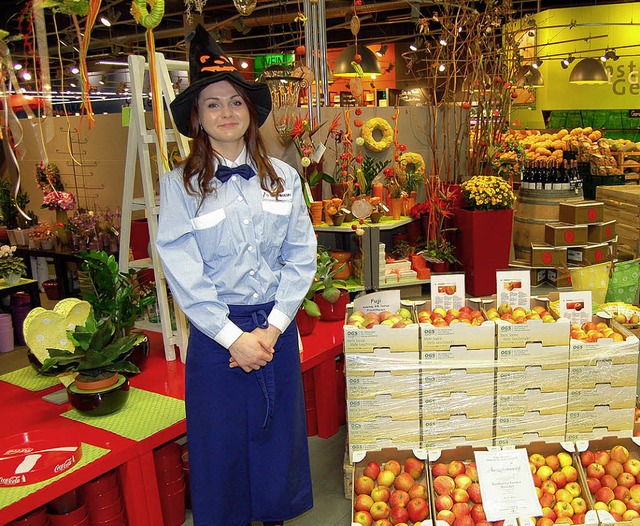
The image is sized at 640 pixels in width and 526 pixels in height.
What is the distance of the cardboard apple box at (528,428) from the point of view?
8.78 feet

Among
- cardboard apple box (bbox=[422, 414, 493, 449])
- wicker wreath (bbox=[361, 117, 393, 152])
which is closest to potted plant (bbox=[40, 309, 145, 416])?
cardboard apple box (bbox=[422, 414, 493, 449])

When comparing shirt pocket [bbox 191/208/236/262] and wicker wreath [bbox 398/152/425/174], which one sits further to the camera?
wicker wreath [bbox 398/152/425/174]

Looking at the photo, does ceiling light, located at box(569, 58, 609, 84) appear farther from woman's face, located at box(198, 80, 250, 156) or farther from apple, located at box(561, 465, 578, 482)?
woman's face, located at box(198, 80, 250, 156)

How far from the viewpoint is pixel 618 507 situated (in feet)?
7.52

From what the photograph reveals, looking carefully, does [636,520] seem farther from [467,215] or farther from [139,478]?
[467,215]

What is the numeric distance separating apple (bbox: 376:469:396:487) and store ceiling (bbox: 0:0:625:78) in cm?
538

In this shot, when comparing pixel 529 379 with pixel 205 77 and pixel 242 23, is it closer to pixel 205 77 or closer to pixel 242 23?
pixel 205 77

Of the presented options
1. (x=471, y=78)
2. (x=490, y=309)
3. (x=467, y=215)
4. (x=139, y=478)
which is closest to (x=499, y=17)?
(x=471, y=78)

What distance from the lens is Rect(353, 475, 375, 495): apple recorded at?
97.9 inches

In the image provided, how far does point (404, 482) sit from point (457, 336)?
60 cm

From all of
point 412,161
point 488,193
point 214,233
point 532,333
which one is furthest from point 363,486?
point 412,161

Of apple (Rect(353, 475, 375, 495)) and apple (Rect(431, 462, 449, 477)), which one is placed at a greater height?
apple (Rect(431, 462, 449, 477))

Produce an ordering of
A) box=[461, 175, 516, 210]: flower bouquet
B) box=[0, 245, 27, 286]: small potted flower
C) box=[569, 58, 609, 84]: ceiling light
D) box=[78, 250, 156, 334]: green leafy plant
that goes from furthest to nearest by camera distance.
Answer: box=[569, 58, 609, 84]: ceiling light
box=[461, 175, 516, 210]: flower bouquet
box=[0, 245, 27, 286]: small potted flower
box=[78, 250, 156, 334]: green leafy plant

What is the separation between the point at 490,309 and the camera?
2979 mm
